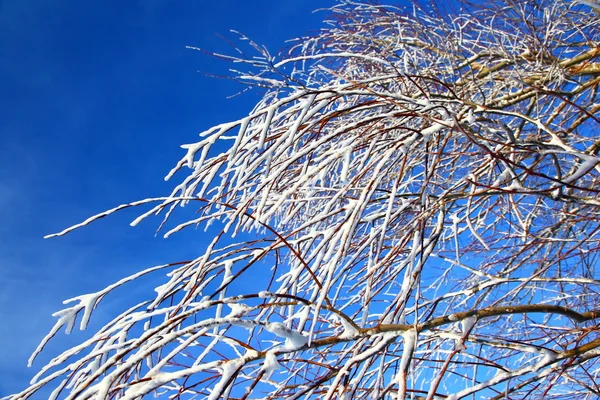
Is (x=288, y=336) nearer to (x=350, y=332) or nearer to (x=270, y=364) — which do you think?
(x=270, y=364)

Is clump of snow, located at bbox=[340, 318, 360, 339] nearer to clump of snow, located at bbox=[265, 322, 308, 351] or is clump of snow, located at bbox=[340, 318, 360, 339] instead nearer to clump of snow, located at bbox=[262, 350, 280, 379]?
clump of snow, located at bbox=[265, 322, 308, 351]

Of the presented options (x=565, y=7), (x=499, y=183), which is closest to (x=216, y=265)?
(x=499, y=183)

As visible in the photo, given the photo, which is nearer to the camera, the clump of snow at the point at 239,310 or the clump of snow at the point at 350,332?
the clump of snow at the point at 239,310

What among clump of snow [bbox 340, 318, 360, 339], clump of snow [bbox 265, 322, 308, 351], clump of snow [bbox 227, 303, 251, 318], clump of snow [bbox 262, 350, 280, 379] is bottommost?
clump of snow [bbox 262, 350, 280, 379]

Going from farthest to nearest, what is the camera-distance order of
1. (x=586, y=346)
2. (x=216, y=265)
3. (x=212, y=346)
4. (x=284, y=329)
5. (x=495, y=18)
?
(x=495, y=18) < (x=586, y=346) < (x=216, y=265) < (x=212, y=346) < (x=284, y=329)

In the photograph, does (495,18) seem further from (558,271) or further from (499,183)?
(499,183)

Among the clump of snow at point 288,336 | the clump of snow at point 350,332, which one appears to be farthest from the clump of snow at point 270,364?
the clump of snow at point 350,332

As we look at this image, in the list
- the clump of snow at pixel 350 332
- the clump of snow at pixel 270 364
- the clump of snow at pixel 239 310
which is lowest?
the clump of snow at pixel 270 364

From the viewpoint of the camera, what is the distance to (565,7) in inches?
158

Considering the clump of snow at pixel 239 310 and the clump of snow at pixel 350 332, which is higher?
the clump of snow at pixel 350 332

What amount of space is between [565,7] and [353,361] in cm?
368

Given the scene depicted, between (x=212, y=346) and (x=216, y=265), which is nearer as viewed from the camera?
(x=212, y=346)

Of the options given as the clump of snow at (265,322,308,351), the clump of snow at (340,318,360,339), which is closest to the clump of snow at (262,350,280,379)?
the clump of snow at (265,322,308,351)

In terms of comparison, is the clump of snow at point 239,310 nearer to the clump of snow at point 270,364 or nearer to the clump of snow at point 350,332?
the clump of snow at point 270,364
